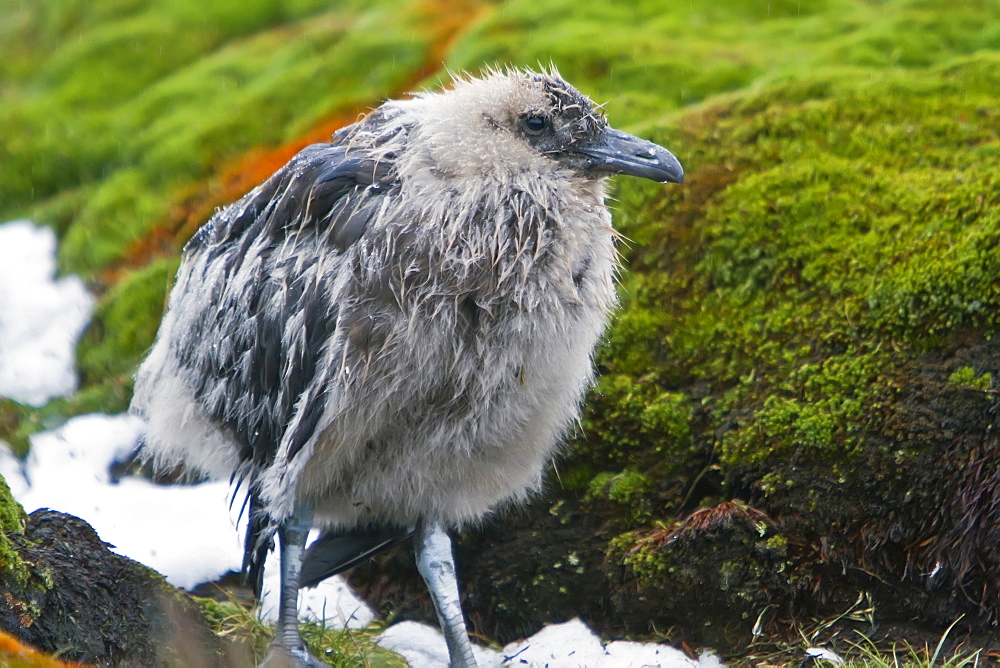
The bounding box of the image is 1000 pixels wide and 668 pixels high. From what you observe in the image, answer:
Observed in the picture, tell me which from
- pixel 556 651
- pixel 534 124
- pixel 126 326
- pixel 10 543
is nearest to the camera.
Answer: pixel 10 543

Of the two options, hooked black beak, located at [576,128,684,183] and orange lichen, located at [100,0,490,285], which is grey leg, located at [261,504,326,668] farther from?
orange lichen, located at [100,0,490,285]

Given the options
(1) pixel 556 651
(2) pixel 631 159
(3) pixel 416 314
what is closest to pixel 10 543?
(3) pixel 416 314

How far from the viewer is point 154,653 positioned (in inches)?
161

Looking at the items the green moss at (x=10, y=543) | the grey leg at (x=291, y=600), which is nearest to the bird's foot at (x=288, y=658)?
the grey leg at (x=291, y=600)

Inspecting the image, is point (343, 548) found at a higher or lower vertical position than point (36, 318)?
lower

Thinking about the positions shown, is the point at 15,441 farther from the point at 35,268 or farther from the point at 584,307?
the point at 584,307

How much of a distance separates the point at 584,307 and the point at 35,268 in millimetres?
6989

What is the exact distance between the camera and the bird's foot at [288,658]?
14.5ft

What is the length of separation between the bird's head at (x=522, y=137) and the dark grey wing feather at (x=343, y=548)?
6.35ft

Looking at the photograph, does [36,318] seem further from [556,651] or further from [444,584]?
[556,651]

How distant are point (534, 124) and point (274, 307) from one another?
1422 millimetres

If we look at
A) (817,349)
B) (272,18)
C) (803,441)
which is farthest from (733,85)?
(272,18)

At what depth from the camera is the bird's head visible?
416 centimetres

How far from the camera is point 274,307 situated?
436cm
